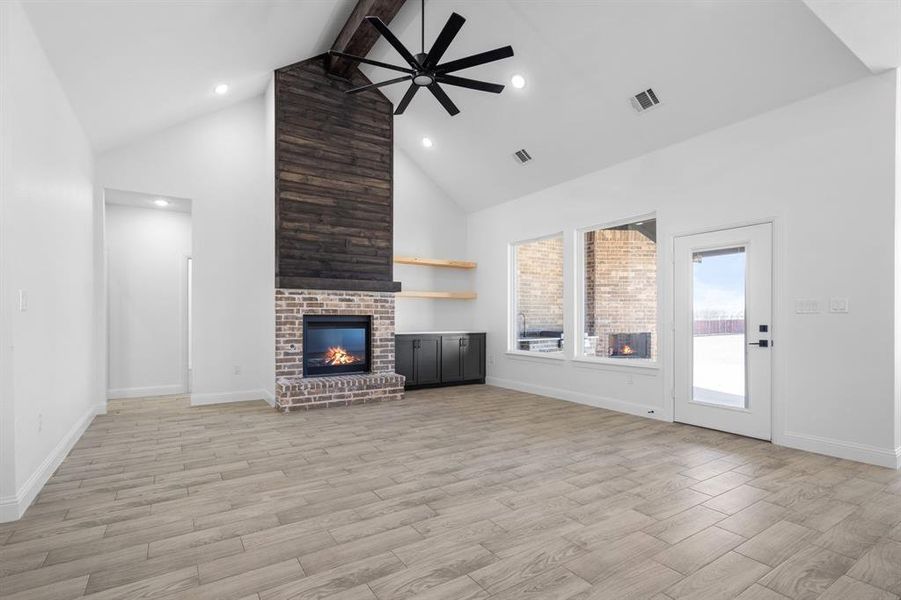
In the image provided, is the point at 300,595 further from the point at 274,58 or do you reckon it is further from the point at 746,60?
the point at 274,58

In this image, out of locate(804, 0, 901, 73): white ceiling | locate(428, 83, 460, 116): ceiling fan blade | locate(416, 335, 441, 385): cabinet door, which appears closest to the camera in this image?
locate(804, 0, 901, 73): white ceiling

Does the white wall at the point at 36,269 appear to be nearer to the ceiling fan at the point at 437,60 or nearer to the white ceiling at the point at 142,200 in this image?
the white ceiling at the point at 142,200

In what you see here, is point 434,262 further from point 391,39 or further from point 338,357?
point 391,39

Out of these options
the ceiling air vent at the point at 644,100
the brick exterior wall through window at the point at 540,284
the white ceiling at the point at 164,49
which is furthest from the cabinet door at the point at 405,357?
the ceiling air vent at the point at 644,100

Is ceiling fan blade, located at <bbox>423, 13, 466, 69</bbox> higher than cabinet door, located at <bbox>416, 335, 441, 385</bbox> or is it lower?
higher

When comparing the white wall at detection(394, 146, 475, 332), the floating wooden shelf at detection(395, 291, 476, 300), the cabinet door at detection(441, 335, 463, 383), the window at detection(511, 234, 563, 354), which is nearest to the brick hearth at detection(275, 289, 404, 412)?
the floating wooden shelf at detection(395, 291, 476, 300)

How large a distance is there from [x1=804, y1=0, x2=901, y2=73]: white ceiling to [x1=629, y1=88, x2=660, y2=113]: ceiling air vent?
1.62 m

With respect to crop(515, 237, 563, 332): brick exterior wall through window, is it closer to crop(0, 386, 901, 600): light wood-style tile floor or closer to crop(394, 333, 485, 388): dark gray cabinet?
crop(394, 333, 485, 388): dark gray cabinet

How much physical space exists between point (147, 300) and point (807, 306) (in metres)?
7.75

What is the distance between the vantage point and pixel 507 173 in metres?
7.00

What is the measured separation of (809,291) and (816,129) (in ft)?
4.55

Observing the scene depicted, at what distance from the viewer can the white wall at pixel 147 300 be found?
6.48m

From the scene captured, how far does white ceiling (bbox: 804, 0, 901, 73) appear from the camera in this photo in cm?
289

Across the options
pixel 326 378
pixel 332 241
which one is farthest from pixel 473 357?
pixel 332 241
